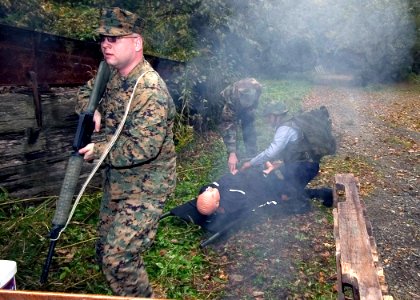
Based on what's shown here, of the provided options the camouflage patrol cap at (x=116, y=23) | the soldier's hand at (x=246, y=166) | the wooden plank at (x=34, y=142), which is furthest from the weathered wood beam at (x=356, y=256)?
the wooden plank at (x=34, y=142)

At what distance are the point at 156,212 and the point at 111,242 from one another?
1.37ft

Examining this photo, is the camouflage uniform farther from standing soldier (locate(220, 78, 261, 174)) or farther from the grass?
the grass

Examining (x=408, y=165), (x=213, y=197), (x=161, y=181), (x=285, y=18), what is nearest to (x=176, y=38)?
(x=213, y=197)

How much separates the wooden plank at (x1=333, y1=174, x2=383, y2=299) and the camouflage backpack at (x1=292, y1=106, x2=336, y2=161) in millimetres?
745

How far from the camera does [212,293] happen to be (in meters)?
3.90

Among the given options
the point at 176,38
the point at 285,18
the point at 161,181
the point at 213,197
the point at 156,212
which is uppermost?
the point at 285,18

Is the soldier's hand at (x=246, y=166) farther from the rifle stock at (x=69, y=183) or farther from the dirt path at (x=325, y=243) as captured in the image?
the rifle stock at (x=69, y=183)

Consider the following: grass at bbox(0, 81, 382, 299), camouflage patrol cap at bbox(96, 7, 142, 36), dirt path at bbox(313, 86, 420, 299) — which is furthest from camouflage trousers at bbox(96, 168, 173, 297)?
dirt path at bbox(313, 86, 420, 299)

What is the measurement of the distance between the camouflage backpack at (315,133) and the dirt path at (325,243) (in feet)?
2.99

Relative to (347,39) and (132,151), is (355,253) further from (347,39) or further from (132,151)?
(347,39)

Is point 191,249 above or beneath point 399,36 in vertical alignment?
beneath

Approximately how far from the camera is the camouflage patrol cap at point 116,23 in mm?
2865

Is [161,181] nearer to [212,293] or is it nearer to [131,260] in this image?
[131,260]

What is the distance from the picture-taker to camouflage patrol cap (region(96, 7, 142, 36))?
113 inches
